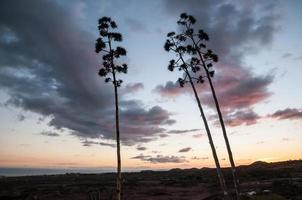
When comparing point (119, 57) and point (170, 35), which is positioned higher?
point (170, 35)

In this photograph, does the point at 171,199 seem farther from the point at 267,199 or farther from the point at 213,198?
the point at 267,199

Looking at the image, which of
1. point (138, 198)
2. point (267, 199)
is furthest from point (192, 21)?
point (138, 198)

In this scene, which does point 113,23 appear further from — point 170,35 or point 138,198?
point 138,198

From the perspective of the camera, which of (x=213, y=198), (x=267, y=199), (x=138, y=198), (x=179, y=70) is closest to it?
(x=267, y=199)

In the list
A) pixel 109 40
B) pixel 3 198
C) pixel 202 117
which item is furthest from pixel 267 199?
pixel 3 198

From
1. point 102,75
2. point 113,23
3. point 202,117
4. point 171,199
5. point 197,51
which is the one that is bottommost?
point 171,199

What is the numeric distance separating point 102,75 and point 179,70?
796cm

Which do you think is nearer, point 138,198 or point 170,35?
point 170,35

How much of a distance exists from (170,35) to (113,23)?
5908 millimetres

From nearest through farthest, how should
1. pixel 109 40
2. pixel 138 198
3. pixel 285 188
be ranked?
pixel 109 40 → pixel 285 188 → pixel 138 198

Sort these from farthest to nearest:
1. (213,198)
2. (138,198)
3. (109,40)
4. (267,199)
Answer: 1. (138,198)
2. (213,198)
3. (109,40)
4. (267,199)

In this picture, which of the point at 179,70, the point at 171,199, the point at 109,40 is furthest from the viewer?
the point at 171,199

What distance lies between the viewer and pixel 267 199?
2866 centimetres

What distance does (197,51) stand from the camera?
32.0 m
